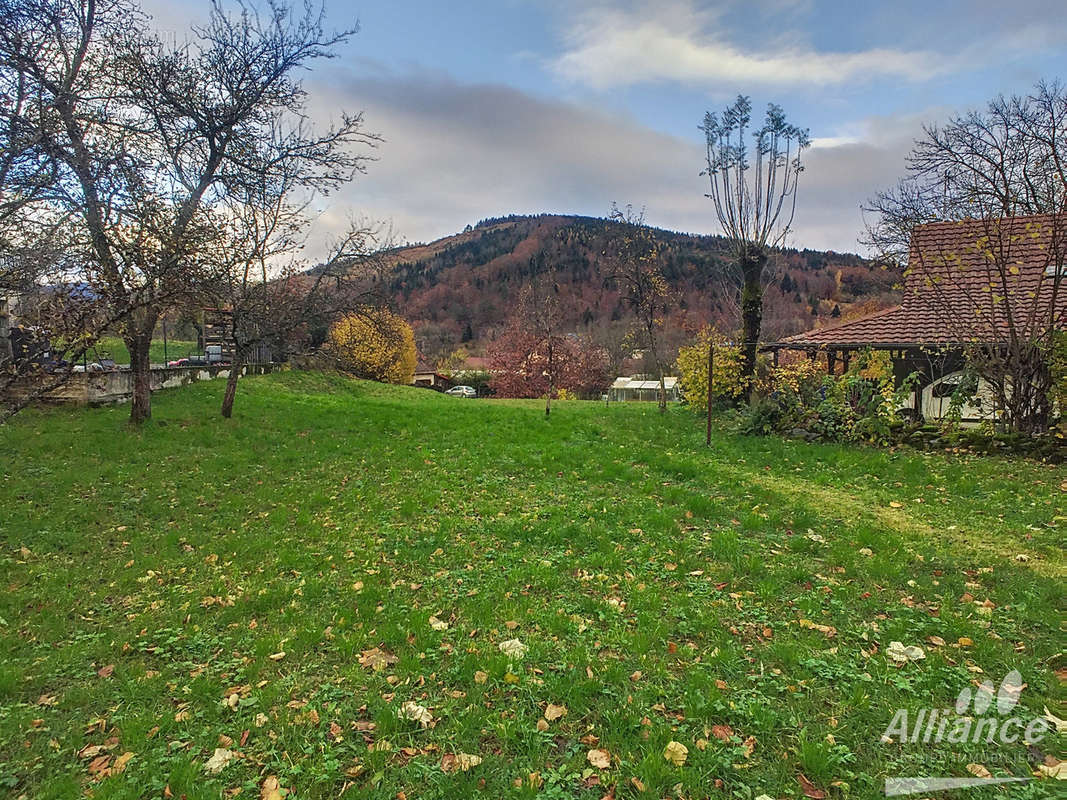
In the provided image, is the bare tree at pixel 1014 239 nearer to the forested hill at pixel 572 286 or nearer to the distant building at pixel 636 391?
the forested hill at pixel 572 286

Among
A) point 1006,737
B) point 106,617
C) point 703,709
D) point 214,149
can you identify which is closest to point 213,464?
point 106,617

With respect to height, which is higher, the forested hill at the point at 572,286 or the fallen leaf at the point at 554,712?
the forested hill at the point at 572,286

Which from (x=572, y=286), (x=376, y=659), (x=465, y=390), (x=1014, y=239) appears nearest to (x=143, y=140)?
(x=376, y=659)

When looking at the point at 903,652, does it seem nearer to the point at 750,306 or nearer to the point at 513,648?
the point at 513,648

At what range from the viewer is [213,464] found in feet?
27.5

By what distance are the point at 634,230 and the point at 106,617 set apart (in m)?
16.1

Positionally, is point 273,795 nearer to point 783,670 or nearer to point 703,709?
point 703,709

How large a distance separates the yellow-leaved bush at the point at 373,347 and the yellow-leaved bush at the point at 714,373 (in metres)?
8.22

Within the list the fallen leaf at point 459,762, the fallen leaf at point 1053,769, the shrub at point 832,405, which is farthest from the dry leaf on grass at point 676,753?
the shrub at point 832,405

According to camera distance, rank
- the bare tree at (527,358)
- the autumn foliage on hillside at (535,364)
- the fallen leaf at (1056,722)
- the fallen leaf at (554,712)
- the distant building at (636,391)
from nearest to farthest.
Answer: the fallen leaf at (1056,722) → the fallen leaf at (554,712) → the bare tree at (527,358) → the autumn foliage on hillside at (535,364) → the distant building at (636,391)

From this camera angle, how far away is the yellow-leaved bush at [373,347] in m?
13.7

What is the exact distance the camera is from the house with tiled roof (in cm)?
883

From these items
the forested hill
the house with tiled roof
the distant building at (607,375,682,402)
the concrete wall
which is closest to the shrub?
the house with tiled roof

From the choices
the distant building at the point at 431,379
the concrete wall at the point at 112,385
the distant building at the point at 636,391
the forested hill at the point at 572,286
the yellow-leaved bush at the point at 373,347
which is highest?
the forested hill at the point at 572,286
